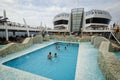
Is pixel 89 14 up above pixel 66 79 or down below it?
above

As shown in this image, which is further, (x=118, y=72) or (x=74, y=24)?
(x=74, y=24)

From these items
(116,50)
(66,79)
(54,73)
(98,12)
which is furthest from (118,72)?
(98,12)

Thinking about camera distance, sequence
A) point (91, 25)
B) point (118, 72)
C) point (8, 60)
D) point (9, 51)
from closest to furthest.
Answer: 1. point (118, 72)
2. point (8, 60)
3. point (9, 51)
4. point (91, 25)

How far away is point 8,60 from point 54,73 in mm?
3998

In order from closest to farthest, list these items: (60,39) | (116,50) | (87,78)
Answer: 1. (87,78)
2. (116,50)
3. (60,39)

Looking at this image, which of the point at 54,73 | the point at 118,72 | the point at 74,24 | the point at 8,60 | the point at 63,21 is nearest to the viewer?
the point at 118,72

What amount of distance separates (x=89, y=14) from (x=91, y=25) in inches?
191

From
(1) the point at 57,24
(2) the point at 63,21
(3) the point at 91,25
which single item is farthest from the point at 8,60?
(1) the point at 57,24

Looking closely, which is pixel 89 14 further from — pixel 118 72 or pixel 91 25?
pixel 118 72

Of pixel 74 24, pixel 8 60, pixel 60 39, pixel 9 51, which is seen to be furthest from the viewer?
pixel 74 24

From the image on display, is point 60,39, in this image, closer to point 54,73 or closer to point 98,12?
point 54,73

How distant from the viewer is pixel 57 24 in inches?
2031

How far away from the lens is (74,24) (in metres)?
44.2

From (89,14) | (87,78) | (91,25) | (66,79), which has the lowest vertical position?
(66,79)
